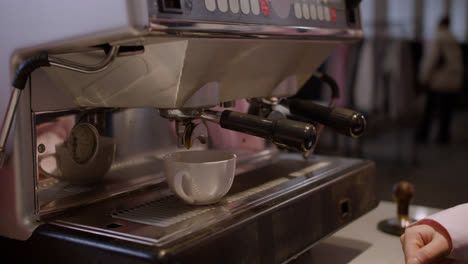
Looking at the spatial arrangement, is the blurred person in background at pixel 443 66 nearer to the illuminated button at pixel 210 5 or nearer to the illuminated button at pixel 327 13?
the illuminated button at pixel 327 13

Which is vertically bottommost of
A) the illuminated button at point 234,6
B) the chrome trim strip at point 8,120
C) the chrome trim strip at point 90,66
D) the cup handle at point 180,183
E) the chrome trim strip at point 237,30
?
the cup handle at point 180,183

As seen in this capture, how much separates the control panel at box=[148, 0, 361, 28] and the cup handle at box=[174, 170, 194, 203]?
194mm

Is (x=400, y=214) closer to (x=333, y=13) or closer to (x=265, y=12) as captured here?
(x=333, y=13)

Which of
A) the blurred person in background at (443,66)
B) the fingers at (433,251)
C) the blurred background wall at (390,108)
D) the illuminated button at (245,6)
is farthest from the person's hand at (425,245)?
the blurred person in background at (443,66)

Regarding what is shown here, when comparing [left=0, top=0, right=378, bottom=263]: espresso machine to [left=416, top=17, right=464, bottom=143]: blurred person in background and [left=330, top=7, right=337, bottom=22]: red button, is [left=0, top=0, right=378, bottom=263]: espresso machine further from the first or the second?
[left=416, top=17, right=464, bottom=143]: blurred person in background

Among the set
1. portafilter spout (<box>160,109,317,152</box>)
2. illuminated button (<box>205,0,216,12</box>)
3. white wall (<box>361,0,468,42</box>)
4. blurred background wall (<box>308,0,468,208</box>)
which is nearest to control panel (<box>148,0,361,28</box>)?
illuminated button (<box>205,0,216,12</box>)

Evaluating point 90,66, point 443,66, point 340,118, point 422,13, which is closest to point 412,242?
point 340,118

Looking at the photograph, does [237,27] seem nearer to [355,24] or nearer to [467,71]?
[355,24]

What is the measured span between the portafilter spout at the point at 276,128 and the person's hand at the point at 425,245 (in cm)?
18

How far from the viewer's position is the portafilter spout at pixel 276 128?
1.88ft

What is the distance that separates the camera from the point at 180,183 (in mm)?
635

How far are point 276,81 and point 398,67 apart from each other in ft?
9.15

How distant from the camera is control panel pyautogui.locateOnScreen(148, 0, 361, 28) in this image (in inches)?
20.1

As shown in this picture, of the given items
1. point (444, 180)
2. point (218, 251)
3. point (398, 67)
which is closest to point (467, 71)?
point (398, 67)
